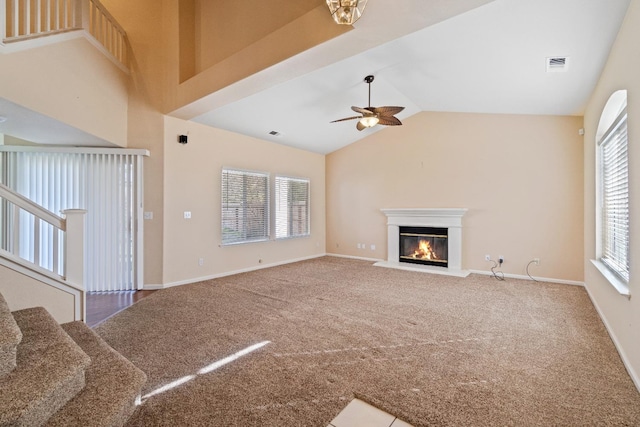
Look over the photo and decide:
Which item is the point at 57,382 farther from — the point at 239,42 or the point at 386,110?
the point at 386,110

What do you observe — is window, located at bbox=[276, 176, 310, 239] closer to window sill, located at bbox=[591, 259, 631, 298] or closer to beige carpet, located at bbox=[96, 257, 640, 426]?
beige carpet, located at bbox=[96, 257, 640, 426]

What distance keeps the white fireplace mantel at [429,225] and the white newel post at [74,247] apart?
5224 mm

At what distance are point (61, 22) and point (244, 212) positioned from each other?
3.66 meters

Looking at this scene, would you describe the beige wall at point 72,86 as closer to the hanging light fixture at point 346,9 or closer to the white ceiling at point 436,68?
the white ceiling at point 436,68

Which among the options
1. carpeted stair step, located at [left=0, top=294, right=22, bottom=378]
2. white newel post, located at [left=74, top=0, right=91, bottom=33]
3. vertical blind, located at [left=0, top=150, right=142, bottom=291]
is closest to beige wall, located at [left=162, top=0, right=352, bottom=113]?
white newel post, located at [left=74, top=0, right=91, bottom=33]

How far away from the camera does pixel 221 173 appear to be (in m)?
5.29

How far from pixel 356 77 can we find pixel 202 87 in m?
2.24

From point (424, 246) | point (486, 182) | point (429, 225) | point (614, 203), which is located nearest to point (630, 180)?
point (614, 203)

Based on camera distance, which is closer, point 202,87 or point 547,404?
point 547,404

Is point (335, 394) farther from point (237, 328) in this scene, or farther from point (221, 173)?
point (221, 173)

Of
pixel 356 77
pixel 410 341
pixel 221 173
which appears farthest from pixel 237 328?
pixel 356 77

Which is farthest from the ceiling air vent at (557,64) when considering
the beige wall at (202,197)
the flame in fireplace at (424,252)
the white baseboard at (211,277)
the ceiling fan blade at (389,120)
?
the white baseboard at (211,277)

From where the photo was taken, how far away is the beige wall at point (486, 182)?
4.84 metres

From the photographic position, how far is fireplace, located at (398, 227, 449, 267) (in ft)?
19.8
